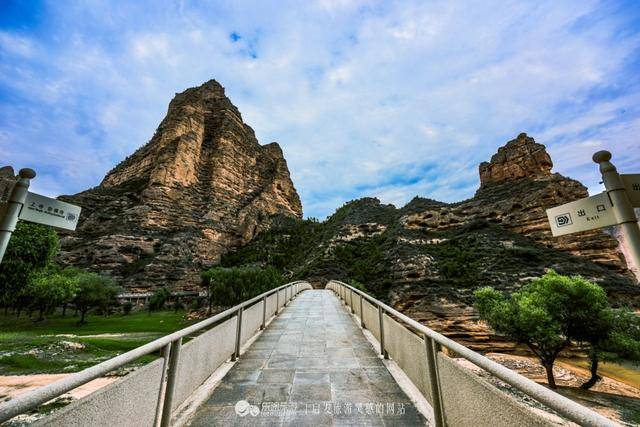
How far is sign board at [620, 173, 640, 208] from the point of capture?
2326 millimetres

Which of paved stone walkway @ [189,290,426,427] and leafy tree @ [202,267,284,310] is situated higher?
leafy tree @ [202,267,284,310]

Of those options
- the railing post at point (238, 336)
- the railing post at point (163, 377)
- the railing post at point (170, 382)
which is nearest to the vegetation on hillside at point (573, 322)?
the railing post at point (238, 336)

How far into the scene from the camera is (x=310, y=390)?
371cm

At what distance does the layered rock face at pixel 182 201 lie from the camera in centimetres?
4622

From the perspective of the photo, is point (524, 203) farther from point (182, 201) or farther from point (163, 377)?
point (182, 201)

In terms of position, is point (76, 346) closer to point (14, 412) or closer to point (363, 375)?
point (363, 375)

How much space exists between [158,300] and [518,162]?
65912 millimetres

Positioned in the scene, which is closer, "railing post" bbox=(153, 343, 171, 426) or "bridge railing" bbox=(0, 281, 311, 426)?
"bridge railing" bbox=(0, 281, 311, 426)

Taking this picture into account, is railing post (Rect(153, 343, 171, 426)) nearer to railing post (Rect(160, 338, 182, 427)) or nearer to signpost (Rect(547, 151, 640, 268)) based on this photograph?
railing post (Rect(160, 338, 182, 427))

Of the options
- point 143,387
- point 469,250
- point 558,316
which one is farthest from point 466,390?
point 469,250

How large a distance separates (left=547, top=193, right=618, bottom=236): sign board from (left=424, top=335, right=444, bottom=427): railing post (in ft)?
5.56

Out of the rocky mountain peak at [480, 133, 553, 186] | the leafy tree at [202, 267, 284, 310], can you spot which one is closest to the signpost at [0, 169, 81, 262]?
the leafy tree at [202, 267, 284, 310]

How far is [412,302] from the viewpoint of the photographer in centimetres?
2831

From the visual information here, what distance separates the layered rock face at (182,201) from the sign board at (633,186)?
52.5 metres
